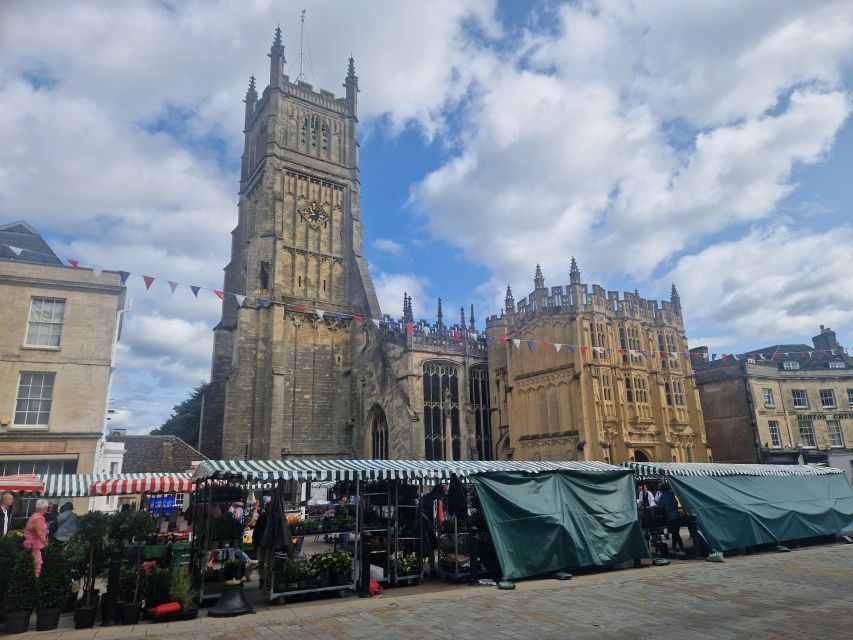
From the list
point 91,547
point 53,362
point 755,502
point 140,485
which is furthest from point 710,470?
point 53,362

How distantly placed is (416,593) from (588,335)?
658 inches

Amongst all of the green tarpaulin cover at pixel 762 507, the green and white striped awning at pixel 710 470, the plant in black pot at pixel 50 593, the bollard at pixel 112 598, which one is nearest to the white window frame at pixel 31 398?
the plant in black pot at pixel 50 593

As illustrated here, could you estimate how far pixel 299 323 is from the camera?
1240 inches

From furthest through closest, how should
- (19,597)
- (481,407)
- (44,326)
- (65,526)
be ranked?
(481,407), (44,326), (65,526), (19,597)

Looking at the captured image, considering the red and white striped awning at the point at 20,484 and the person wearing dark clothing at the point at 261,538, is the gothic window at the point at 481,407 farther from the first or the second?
the red and white striped awning at the point at 20,484

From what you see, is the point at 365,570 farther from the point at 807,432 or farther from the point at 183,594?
the point at 807,432

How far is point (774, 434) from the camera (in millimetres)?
30406

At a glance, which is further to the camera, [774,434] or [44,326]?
[774,434]

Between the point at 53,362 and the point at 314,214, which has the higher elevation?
the point at 314,214

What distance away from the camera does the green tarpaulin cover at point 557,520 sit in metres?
11.3

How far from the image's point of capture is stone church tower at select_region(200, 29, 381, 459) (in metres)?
28.7

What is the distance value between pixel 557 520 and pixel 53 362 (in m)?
16.2

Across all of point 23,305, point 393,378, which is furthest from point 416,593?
point 393,378

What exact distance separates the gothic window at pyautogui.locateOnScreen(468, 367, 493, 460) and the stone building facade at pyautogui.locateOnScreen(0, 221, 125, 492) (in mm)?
18687
